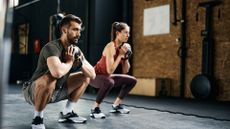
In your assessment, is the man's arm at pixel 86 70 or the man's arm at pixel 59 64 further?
the man's arm at pixel 86 70

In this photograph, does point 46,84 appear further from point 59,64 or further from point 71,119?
point 71,119

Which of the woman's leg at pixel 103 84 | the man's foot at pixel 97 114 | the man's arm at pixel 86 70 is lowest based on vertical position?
the man's foot at pixel 97 114

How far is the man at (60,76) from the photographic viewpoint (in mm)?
2361

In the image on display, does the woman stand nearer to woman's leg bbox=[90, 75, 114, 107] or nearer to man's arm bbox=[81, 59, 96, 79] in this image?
woman's leg bbox=[90, 75, 114, 107]

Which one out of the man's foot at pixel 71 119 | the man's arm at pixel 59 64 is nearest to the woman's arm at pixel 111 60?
the man's foot at pixel 71 119

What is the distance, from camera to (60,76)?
2318mm

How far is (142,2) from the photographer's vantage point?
7094 millimetres

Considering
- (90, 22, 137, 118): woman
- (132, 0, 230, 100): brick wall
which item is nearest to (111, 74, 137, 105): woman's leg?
(90, 22, 137, 118): woman

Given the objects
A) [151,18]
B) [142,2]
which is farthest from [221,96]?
[142,2]

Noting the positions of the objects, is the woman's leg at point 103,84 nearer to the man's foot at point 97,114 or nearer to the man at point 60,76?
the man's foot at point 97,114

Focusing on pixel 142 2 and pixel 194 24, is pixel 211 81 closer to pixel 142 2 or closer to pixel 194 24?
pixel 194 24

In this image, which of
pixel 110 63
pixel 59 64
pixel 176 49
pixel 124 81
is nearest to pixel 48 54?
pixel 59 64

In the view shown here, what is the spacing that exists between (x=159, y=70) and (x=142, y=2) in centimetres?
171

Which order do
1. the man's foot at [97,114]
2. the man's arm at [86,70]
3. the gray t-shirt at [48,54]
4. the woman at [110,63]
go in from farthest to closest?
1. the woman at [110,63]
2. the man's foot at [97,114]
3. the man's arm at [86,70]
4. the gray t-shirt at [48,54]
